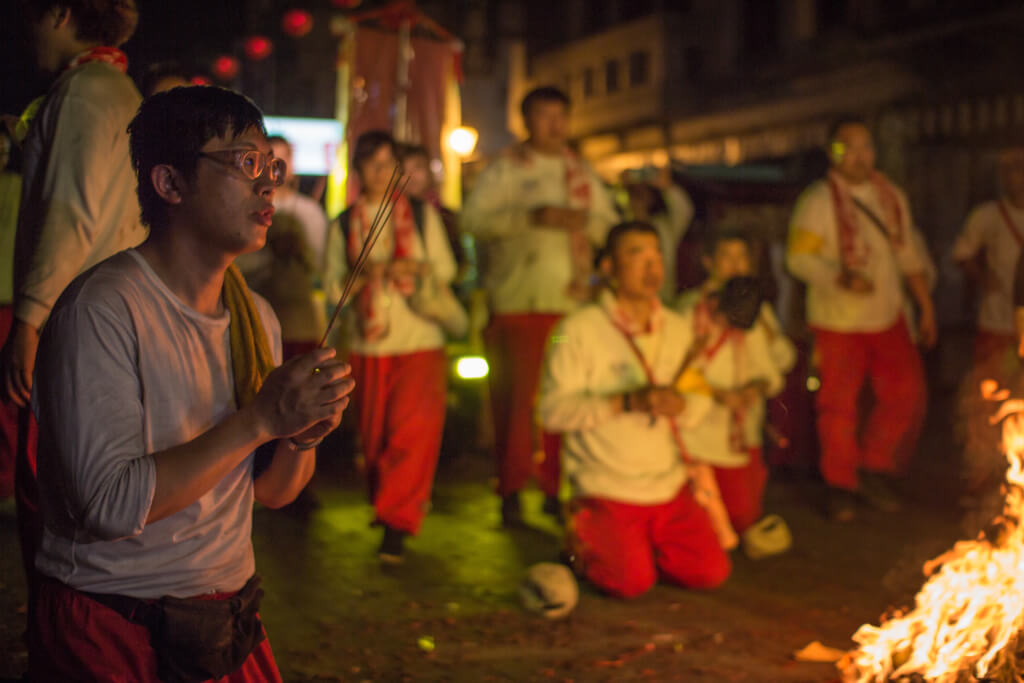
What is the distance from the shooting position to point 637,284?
465 centimetres

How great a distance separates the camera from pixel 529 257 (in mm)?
5809

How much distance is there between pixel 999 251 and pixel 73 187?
544cm

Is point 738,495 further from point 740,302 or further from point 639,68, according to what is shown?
point 639,68

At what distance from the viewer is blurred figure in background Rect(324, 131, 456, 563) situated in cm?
500

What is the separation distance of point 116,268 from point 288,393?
1.43 ft

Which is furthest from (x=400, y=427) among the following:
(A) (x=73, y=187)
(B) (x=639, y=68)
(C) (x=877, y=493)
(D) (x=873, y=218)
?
(B) (x=639, y=68)

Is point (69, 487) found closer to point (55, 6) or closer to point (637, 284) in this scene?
point (55, 6)

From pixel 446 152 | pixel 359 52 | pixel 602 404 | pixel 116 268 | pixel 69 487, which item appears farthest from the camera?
pixel 446 152

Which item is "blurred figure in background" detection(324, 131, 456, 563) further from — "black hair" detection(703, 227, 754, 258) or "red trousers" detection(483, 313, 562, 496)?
"black hair" detection(703, 227, 754, 258)

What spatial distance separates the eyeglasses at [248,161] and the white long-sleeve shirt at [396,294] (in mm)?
3087

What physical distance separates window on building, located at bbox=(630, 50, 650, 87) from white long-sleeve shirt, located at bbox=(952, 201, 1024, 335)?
26.6m

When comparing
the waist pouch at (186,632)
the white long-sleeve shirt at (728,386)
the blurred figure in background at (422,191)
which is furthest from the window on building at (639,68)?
the waist pouch at (186,632)

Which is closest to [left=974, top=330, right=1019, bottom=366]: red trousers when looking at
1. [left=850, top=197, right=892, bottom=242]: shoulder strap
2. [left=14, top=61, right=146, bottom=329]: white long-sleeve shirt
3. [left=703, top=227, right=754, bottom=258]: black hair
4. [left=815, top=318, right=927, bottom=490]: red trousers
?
[left=815, top=318, right=927, bottom=490]: red trousers

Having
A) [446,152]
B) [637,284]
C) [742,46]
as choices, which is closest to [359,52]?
[446,152]
